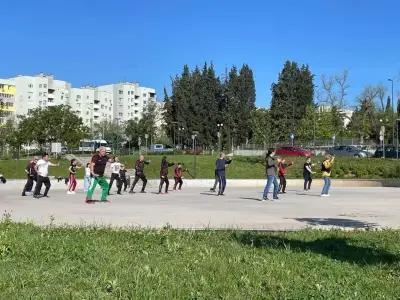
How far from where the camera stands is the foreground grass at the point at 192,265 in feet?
17.5

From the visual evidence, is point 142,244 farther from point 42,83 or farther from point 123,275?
point 42,83

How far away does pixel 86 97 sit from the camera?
16050 cm

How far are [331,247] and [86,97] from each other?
513 feet

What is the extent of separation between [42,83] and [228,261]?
146m

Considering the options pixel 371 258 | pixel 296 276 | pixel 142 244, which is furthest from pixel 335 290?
pixel 142 244

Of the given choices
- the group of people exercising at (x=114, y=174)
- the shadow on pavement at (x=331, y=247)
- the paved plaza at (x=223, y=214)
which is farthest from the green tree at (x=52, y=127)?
the shadow on pavement at (x=331, y=247)

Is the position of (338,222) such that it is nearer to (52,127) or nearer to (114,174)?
(114,174)

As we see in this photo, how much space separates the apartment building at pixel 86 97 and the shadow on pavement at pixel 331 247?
131m

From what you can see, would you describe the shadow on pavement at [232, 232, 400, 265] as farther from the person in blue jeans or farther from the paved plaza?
the person in blue jeans

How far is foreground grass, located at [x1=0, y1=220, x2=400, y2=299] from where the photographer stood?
532 centimetres

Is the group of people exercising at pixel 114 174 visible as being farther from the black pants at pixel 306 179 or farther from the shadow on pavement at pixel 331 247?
the shadow on pavement at pixel 331 247

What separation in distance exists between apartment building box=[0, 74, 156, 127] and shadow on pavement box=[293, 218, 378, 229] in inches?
4989

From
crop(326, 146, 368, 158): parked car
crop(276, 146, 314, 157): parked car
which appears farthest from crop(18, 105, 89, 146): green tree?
crop(326, 146, 368, 158): parked car

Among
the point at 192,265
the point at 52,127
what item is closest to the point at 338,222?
the point at 192,265
